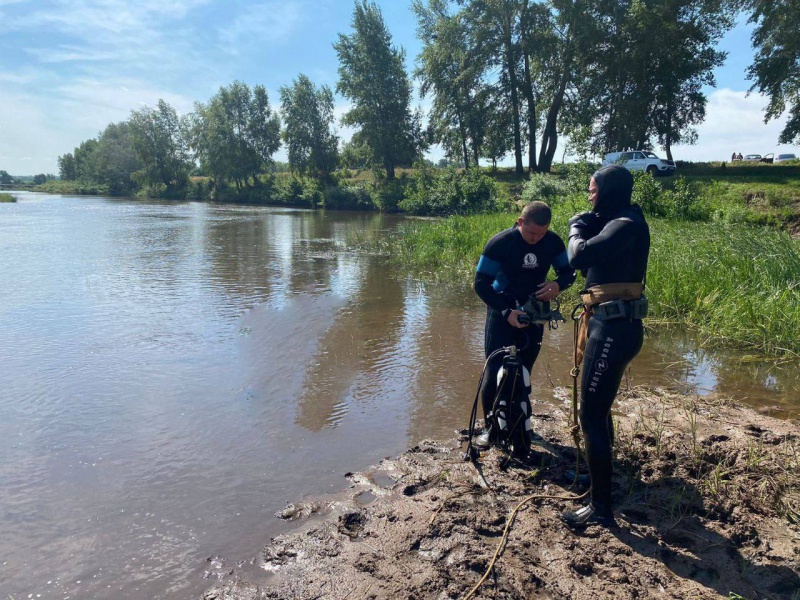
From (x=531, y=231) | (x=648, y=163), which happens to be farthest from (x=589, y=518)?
(x=648, y=163)

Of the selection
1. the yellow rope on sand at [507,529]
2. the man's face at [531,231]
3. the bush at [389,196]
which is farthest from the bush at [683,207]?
the bush at [389,196]

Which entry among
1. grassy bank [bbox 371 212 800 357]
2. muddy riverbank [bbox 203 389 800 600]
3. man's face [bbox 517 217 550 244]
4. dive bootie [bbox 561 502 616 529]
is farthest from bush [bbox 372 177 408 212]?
dive bootie [bbox 561 502 616 529]

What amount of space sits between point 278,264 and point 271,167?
52.5 metres

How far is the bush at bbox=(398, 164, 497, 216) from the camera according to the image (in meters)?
28.9

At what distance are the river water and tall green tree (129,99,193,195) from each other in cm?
6183

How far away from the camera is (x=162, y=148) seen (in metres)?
67.6

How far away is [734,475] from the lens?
3.51 metres

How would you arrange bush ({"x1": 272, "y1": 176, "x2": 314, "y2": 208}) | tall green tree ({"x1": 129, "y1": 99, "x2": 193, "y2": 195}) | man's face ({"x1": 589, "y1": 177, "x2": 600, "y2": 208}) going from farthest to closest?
tall green tree ({"x1": 129, "y1": 99, "x2": 193, "y2": 195}) < bush ({"x1": 272, "y1": 176, "x2": 314, "y2": 208}) < man's face ({"x1": 589, "y1": 177, "x2": 600, "y2": 208})

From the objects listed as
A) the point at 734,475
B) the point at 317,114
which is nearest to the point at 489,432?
the point at 734,475

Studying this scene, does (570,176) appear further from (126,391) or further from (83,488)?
(83,488)

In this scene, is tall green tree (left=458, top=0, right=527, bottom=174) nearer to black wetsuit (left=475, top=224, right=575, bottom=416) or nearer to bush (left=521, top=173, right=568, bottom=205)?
bush (left=521, top=173, right=568, bottom=205)

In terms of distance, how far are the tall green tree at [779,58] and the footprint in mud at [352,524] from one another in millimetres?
31158

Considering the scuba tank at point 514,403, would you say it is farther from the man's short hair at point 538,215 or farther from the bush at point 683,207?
the bush at point 683,207

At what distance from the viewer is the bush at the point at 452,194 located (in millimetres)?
28906
